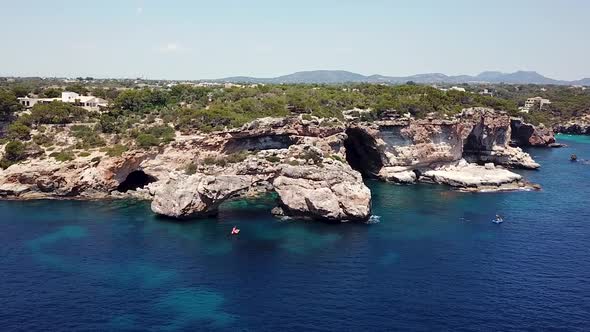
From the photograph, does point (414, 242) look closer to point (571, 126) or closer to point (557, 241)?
point (557, 241)

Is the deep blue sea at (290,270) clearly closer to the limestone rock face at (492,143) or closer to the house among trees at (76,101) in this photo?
the limestone rock face at (492,143)

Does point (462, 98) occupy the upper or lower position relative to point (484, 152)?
upper

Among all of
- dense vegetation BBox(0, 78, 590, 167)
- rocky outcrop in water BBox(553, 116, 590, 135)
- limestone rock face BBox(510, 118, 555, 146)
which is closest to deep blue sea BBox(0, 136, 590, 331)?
dense vegetation BBox(0, 78, 590, 167)

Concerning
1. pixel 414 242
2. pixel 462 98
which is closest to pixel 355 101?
pixel 462 98

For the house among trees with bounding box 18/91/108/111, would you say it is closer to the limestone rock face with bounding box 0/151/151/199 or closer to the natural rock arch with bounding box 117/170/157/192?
the natural rock arch with bounding box 117/170/157/192

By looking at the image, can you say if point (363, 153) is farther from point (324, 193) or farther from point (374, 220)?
point (324, 193)

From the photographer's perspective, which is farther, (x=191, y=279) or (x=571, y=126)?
(x=571, y=126)
